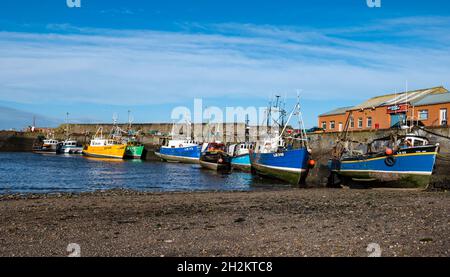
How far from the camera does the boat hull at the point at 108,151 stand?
256ft

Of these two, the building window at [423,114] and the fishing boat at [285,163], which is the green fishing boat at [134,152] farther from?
the building window at [423,114]

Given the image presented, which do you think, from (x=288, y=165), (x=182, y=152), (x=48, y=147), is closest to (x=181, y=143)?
(x=182, y=152)

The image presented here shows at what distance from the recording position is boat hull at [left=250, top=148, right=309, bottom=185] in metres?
33.9

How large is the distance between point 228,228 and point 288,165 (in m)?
22.9

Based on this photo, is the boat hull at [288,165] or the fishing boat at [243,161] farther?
the fishing boat at [243,161]

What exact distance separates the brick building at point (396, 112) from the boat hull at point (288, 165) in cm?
1030

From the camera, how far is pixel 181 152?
7312cm

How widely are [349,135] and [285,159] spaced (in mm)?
22972

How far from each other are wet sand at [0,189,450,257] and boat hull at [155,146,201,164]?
5082 cm

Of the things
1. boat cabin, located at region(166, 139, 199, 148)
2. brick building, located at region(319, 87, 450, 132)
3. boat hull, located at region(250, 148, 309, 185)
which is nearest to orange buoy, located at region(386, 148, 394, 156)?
boat hull, located at region(250, 148, 309, 185)

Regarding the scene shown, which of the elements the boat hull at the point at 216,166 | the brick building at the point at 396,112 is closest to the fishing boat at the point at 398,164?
the brick building at the point at 396,112

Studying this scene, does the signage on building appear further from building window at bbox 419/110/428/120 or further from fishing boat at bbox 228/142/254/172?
fishing boat at bbox 228/142/254/172
